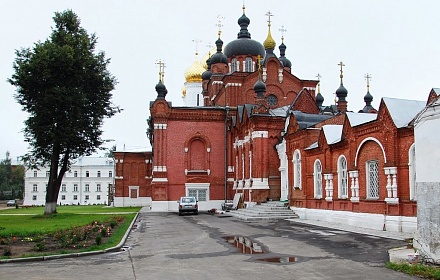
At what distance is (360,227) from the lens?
66.0ft

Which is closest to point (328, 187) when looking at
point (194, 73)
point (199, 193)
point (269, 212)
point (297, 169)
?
point (297, 169)

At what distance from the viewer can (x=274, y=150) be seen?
3322 centimetres

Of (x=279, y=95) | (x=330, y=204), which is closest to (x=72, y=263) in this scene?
(x=330, y=204)

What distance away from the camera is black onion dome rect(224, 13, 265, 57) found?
4562 cm

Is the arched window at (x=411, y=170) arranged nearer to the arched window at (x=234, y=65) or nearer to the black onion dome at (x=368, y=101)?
the black onion dome at (x=368, y=101)

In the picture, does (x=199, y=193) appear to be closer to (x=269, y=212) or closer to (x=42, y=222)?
(x=269, y=212)

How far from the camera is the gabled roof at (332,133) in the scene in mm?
23328

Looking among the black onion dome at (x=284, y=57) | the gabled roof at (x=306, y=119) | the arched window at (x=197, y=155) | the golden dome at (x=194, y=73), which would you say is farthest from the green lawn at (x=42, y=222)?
the golden dome at (x=194, y=73)

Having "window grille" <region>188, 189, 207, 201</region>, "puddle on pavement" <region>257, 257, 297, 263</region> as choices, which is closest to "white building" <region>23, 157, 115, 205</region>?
"window grille" <region>188, 189, 207, 201</region>

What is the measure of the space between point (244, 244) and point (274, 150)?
18.9m

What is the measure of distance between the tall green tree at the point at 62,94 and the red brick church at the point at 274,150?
7.49 m

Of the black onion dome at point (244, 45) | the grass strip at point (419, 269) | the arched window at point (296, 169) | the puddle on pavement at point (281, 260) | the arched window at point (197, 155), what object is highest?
the black onion dome at point (244, 45)

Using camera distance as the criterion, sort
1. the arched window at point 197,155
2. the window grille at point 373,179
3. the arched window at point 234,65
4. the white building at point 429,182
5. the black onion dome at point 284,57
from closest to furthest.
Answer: the white building at point 429,182 < the window grille at point 373,179 < the arched window at point 197,155 < the arched window at point 234,65 < the black onion dome at point 284,57

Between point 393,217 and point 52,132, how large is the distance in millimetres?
20240
